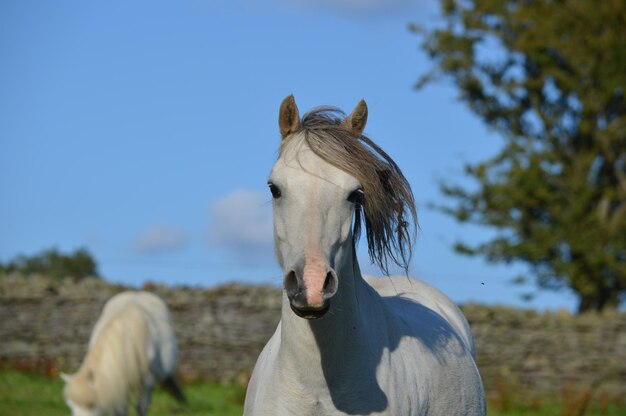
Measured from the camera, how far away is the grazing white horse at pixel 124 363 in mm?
9391

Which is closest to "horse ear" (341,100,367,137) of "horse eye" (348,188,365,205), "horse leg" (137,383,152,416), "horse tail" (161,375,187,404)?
"horse eye" (348,188,365,205)

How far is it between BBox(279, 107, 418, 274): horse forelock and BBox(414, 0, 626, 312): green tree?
19.5 metres

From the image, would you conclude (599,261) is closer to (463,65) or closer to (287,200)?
(463,65)

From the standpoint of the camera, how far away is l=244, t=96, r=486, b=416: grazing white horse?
10.9 feet

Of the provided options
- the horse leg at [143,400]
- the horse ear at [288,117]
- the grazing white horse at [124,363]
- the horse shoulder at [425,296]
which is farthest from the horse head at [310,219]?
the horse leg at [143,400]

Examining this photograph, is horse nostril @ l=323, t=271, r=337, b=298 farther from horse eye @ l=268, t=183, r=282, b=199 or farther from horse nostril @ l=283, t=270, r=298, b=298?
horse eye @ l=268, t=183, r=282, b=199

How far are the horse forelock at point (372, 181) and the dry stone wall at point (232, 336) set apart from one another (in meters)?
12.0

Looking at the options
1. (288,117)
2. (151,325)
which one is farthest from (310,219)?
(151,325)

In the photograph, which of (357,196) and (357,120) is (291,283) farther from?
(357,120)

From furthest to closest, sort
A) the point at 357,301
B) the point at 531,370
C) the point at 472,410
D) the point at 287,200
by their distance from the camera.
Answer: the point at 531,370
the point at 472,410
the point at 357,301
the point at 287,200

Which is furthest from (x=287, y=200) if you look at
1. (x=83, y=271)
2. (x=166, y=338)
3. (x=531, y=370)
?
(x=83, y=271)

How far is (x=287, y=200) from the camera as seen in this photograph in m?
3.43

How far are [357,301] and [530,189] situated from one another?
2036cm

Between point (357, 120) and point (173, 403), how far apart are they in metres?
9.48
